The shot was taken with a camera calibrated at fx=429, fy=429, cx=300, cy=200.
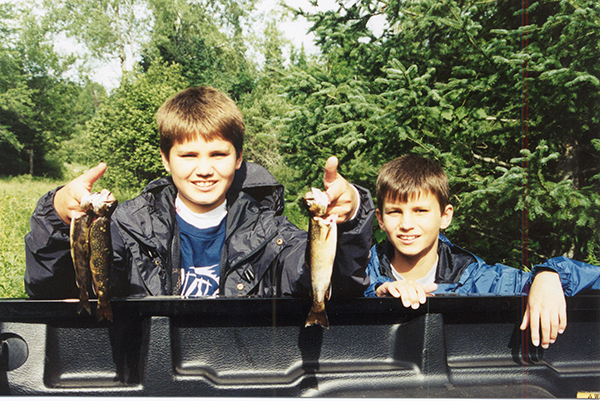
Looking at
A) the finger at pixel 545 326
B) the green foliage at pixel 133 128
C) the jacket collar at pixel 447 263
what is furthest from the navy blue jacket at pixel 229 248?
the green foliage at pixel 133 128

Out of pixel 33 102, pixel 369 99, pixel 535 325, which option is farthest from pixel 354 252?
pixel 33 102

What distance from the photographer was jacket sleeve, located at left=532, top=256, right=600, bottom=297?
162cm

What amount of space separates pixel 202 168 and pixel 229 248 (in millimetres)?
383

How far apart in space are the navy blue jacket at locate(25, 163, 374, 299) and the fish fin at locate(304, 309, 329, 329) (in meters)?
0.11

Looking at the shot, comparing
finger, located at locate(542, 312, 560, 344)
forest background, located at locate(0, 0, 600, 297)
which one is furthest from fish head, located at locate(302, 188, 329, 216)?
forest background, located at locate(0, 0, 600, 297)

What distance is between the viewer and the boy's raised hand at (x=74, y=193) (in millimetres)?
1261

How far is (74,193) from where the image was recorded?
4.15 feet

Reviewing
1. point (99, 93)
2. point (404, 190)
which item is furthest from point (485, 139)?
point (99, 93)

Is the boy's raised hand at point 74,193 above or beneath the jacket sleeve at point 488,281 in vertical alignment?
above

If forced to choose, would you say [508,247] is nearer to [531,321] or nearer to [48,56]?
[531,321]

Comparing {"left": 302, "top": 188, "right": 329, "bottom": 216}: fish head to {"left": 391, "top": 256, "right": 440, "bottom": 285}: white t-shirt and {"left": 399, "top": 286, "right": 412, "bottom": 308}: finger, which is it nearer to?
{"left": 399, "top": 286, "right": 412, "bottom": 308}: finger

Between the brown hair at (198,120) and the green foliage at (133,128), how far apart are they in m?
2.21

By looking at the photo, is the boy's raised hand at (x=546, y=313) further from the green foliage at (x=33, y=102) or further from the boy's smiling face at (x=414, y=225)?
A: the green foliage at (x=33, y=102)

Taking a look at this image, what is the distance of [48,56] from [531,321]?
4176mm
